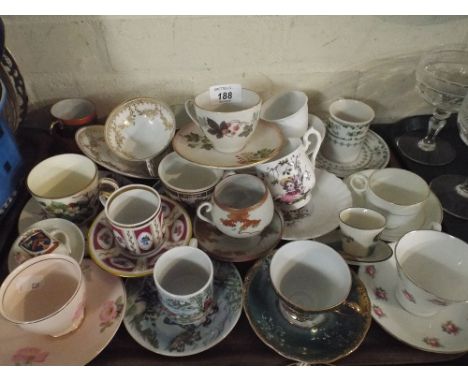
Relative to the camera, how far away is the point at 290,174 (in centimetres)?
66

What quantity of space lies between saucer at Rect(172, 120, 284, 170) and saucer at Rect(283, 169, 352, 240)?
14cm

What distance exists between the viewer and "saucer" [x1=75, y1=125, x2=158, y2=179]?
2.41 feet

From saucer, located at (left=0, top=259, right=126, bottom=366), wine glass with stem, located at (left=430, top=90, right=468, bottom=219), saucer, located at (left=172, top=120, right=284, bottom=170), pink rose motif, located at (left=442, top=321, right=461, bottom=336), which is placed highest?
saucer, located at (left=172, top=120, right=284, bottom=170)

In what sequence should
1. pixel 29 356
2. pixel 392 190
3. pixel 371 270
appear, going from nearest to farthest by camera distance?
pixel 29 356
pixel 371 270
pixel 392 190

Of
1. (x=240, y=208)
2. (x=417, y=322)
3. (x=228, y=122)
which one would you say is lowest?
(x=417, y=322)

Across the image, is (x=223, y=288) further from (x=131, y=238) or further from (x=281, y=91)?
(x=281, y=91)

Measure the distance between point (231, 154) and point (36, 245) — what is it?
34cm

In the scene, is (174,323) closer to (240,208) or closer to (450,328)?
(240,208)

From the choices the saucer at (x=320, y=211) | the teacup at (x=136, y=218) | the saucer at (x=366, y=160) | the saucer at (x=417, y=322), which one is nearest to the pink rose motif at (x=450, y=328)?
the saucer at (x=417, y=322)

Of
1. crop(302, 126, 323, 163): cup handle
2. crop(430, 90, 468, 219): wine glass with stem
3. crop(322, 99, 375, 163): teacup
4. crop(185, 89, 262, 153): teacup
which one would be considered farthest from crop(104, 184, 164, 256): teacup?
crop(430, 90, 468, 219): wine glass with stem

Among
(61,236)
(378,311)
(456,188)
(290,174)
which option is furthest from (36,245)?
(456,188)

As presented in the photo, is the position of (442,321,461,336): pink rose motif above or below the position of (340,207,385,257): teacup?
below

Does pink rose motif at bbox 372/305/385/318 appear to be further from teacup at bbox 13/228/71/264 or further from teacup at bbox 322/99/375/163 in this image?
teacup at bbox 13/228/71/264

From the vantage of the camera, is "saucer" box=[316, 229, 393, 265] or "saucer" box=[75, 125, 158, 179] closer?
"saucer" box=[316, 229, 393, 265]
